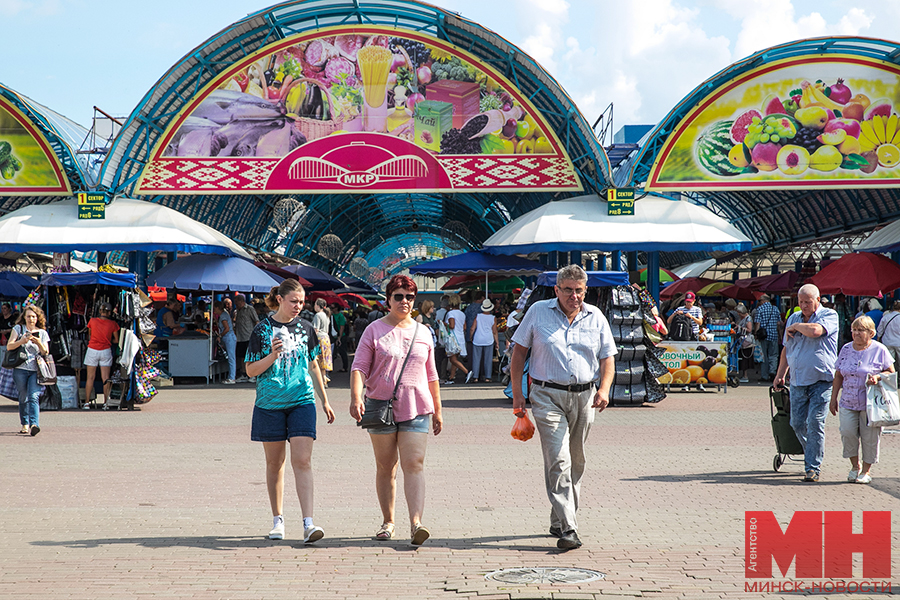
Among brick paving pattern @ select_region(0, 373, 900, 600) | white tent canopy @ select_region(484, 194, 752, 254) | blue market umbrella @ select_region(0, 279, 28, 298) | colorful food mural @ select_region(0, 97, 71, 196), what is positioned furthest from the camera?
blue market umbrella @ select_region(0, 279, 28, 298)

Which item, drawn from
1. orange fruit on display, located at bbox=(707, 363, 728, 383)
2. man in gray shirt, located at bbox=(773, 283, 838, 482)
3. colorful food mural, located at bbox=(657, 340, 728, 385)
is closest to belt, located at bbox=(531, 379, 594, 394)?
man in gray shirt, located at bbox=(773, 283, 838, 482)

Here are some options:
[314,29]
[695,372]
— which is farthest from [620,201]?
[314,29]

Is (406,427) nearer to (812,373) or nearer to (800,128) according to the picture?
(812,373)

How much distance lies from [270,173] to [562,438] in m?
14.8

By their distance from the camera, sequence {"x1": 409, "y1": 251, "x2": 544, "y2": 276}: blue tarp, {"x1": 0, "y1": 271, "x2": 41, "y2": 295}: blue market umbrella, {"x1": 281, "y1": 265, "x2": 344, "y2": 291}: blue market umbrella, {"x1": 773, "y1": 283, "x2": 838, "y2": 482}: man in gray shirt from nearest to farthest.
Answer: {"x1": 773, "y1": 283, "x2": 838, "y2": 482}: man in gray shirt → {"x1": 409, "y1": 251, "x2": 544, "y2": 276}: blue tarp → {"x1": 0, "y1": 271, "x2": 41, "y2": 295}: blue market umbrella → {"x1": 281, "y1": 265, "x2": 344, "y2": 291}: blue market umbrella

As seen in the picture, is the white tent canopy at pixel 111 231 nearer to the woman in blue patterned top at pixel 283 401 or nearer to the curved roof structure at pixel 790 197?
the curved roof structure at pixel 790 197

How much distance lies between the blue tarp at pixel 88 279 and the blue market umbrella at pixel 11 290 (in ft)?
27.0

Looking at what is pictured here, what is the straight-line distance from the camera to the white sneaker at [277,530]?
6281 millimetres

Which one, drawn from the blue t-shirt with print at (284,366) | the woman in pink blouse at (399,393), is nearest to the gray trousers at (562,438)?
the woman in pink blouse at (399,393)

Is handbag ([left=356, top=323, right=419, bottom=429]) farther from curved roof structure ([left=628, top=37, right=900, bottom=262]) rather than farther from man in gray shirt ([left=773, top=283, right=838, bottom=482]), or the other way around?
curved roof structure ([left=628, top=37, right=900, bottom=262])

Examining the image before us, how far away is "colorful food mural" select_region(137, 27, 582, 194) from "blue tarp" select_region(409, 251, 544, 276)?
1511 mm

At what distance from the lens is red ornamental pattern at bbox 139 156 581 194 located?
19.9 m

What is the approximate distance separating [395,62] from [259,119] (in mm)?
3119

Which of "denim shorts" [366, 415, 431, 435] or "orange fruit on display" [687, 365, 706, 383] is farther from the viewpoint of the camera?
"orange fruit on display" [687, 365, 706, 383]
